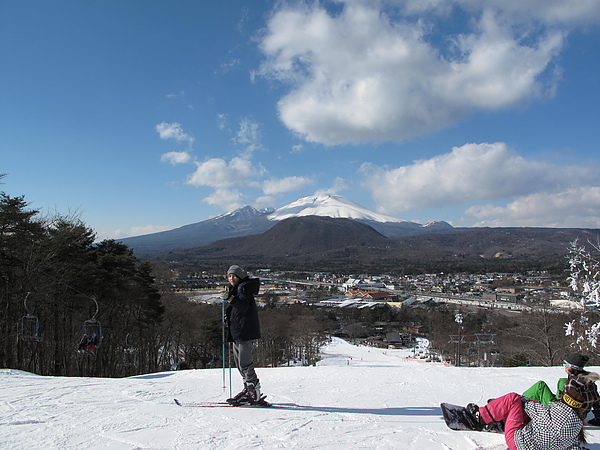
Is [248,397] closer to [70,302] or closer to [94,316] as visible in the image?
[94,316]

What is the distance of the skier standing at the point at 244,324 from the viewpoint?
3.84 metres

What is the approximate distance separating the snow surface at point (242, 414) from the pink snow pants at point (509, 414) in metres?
0.20

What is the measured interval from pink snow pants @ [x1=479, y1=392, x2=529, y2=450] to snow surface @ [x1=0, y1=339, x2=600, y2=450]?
20 cm

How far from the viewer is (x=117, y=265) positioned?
49.2 ft

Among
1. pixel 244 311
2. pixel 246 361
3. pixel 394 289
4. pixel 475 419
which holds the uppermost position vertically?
pixel 244 311

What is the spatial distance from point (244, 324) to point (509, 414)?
2.41 metres

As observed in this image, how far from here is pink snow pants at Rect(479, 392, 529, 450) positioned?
2557 mm

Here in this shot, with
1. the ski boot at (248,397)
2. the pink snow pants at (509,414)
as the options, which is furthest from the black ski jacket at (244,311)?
the pink snow pants at (509,414)

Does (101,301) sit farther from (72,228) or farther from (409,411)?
(409,411)

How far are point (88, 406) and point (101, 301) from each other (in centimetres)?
1242

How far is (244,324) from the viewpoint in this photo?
385 centimetres

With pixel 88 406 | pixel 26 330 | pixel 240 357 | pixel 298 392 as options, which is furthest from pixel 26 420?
pixel 26 330

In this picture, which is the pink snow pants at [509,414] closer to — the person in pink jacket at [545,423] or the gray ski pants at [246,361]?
the person in pink jacket at [545,423]

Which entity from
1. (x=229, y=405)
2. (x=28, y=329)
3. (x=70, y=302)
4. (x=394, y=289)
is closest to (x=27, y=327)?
(x=28, y=329)
